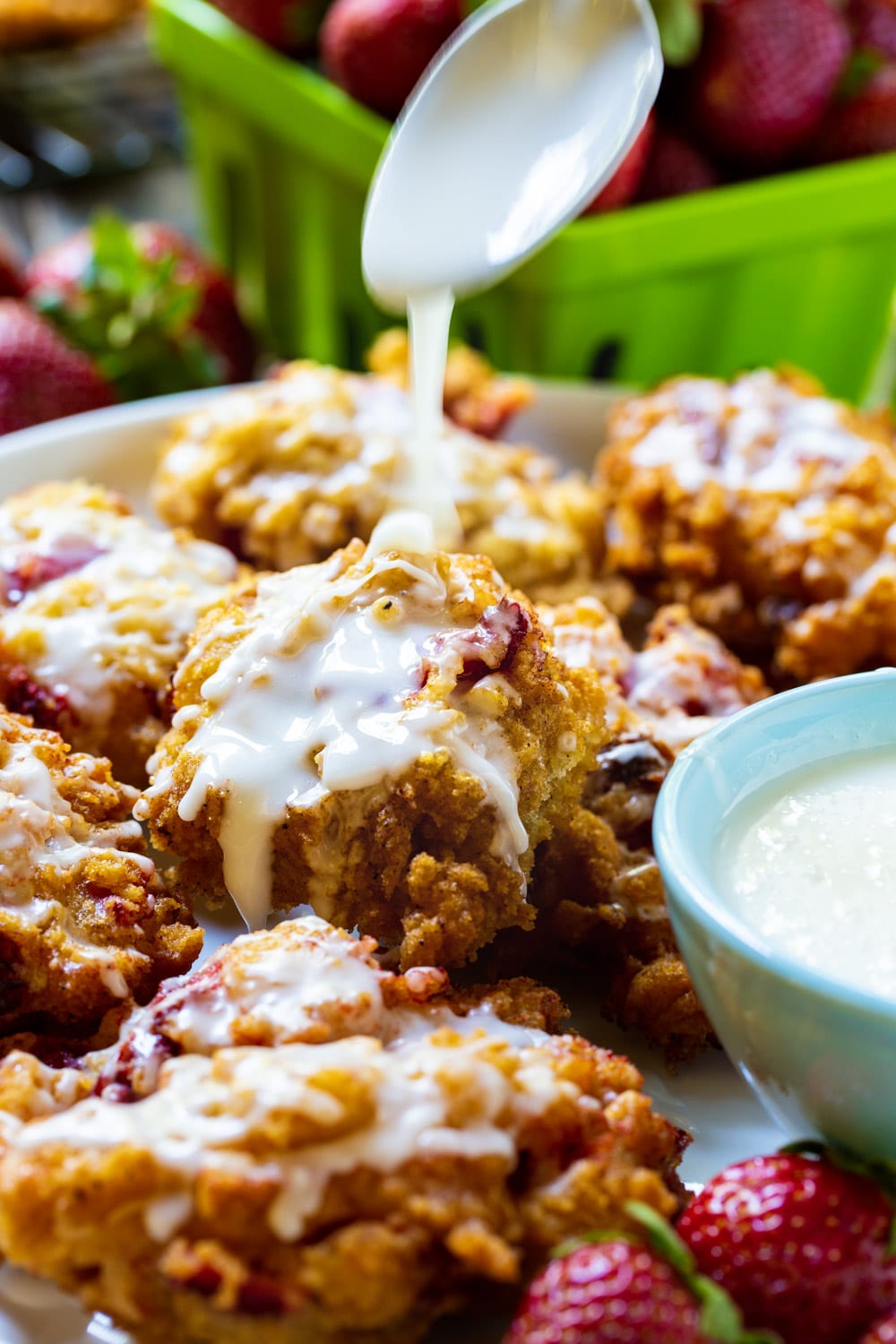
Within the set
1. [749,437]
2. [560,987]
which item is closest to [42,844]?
[560,987]

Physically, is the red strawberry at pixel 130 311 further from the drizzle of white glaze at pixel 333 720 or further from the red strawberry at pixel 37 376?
the drizzle of white glaze at pixel 333 720

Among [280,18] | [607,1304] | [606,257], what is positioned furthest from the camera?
[280,18]

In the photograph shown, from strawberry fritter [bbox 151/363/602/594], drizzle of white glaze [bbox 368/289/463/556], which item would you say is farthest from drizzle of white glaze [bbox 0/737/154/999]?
strawberry fritter [bbox 151/363/602/594]

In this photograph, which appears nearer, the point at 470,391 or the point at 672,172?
the point at 470,391

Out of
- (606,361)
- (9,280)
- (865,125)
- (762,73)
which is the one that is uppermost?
(762,73)

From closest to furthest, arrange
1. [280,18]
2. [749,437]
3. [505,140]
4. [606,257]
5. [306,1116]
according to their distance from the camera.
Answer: [306,1116], [505,140], [749,437], [606,257], [280,18]

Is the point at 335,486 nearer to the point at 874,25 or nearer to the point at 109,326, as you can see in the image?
the point at 109,326

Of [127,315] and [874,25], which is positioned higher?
[874,25]

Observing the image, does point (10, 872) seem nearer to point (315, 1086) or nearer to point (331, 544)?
point (315, 1086)
